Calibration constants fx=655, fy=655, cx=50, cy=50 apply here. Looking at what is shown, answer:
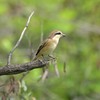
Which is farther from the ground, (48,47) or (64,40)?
(64,40)

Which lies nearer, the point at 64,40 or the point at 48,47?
the point at 48,47

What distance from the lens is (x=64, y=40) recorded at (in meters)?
14.9

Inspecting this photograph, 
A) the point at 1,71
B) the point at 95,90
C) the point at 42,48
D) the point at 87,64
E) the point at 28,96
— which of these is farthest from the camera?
the point at 87,64

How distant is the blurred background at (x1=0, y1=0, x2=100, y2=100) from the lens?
12.8 meters

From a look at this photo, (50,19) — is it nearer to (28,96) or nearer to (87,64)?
(87,64)

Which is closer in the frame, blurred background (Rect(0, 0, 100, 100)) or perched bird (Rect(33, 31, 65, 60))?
perched bird (Rect(33, 31, 65, 60))

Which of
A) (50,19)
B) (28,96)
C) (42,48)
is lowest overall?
(28,96)

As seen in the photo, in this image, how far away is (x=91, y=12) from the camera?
607 inches

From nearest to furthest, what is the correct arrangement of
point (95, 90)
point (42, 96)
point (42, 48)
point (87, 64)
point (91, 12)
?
point (42, 48)
point (42, 96)
point (95, 90)
point (87, 64)
point (91, 12)

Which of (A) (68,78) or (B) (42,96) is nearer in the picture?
(B) (42,96)

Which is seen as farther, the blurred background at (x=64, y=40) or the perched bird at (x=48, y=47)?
the blurred background at (x=64, y=40)

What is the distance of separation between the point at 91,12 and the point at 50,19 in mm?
2201

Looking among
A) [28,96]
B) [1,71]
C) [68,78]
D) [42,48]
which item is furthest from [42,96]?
[1,71]

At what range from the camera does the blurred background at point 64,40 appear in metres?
12.8
